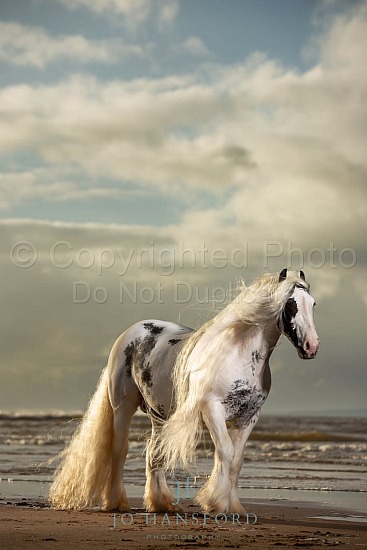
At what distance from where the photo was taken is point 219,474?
6.30 meters

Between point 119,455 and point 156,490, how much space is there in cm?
43

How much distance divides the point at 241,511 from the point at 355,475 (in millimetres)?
5913

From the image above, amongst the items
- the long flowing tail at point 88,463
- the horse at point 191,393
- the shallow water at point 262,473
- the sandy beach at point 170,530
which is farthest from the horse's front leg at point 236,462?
the long flowing tail at point 88,463

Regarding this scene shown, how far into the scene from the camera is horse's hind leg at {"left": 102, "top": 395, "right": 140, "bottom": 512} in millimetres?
7340

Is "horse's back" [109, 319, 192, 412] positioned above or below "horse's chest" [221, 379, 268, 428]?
A: above

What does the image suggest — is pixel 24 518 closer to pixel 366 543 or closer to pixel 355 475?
pixel 366 543

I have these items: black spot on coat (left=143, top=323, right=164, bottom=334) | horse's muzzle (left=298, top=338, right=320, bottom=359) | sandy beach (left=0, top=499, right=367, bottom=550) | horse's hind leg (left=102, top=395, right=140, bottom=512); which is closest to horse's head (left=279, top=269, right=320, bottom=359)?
horse's muzzle (left=298, top=338, right=320, bottom=359)

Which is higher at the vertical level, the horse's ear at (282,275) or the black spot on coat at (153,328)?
the horse's ear at (282,275)

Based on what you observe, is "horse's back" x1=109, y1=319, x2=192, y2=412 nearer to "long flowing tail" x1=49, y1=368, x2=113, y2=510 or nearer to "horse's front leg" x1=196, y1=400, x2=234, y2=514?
"long flowing tail" x1=49, y1=368, x2=113, y2=510

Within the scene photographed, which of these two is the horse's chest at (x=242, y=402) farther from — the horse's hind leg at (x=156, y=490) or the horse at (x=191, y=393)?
the horse's hind leg at (x=156, y=490)

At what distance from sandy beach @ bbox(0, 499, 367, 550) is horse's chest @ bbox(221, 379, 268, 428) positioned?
27.9 inches

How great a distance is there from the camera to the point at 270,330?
6680mm

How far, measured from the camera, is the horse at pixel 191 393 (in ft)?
20.9

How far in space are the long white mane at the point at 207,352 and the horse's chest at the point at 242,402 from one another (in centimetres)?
18
